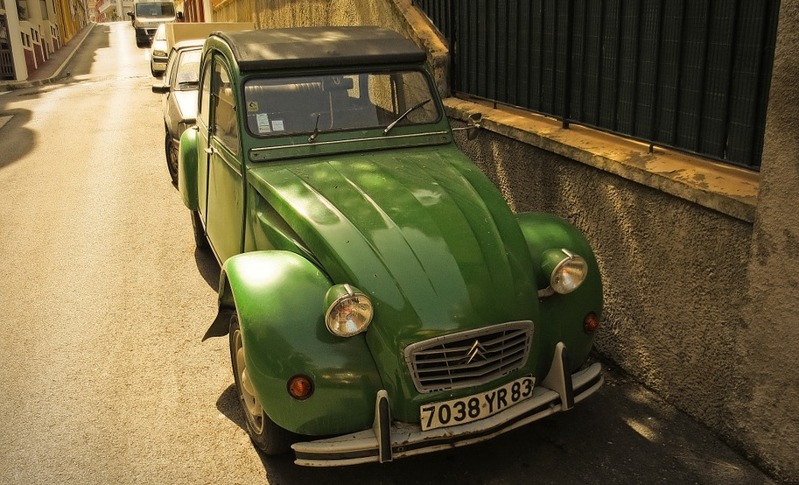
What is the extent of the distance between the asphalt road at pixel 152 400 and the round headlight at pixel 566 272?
3.02ft

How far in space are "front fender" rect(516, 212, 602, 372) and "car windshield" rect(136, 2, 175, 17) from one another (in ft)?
131

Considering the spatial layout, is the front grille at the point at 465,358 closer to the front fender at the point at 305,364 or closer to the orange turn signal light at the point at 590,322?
the front fender at the point at 305,364

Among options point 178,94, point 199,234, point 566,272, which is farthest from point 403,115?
point 178,94

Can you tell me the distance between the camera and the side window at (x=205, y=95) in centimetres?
575

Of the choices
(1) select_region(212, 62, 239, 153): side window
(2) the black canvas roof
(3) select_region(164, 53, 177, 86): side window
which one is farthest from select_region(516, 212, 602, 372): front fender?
(3) select_region(164, 53, 177, 86): side window

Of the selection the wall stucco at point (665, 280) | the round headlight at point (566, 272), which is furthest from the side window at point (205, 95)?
the round headlight at point (566, 272)

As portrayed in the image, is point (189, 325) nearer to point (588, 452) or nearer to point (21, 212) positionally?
point (588, 452)

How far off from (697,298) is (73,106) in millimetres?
17239

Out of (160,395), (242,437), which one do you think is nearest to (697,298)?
(242,437)

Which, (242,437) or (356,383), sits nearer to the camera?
(356,383)

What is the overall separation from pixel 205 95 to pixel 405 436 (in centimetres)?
354

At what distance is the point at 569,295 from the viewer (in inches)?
156

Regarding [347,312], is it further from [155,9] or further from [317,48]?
[155,9]

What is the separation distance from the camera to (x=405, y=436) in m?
3.44
